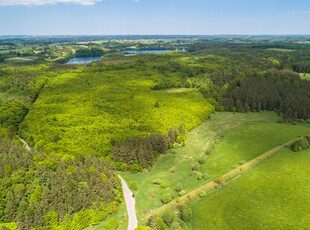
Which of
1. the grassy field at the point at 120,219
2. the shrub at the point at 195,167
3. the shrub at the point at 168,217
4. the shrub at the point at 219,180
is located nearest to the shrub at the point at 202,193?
the shrub at the point at 219,180

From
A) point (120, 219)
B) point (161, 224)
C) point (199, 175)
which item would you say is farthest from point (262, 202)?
point (120, 219)

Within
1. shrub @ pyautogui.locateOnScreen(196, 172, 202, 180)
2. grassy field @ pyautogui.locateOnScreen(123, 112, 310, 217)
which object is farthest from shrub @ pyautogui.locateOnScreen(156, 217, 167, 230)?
shrub @ pyautogui.locateOnScreen(196, 172, 202, 180)

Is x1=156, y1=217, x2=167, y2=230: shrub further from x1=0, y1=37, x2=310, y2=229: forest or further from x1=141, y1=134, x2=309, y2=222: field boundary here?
x1=141, y1=134, x2=309, y2=222: field boundary

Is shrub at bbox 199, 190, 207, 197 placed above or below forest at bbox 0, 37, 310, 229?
below

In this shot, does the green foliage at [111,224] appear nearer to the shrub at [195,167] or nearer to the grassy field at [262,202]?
the grassy field at [262,202]

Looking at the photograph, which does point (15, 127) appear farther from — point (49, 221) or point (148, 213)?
point (148, 213)
